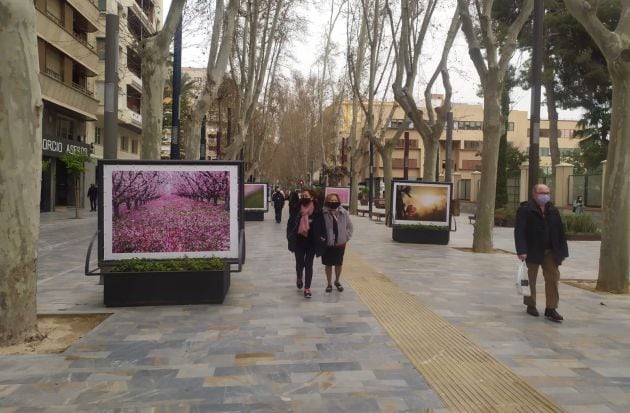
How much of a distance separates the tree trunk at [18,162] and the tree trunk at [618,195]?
7707 millimetres

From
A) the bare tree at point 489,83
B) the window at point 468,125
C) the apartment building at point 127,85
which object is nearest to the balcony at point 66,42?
the apartment building at point 127,85

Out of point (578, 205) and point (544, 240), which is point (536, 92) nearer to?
point (544, 240)

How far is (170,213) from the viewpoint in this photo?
7.28m

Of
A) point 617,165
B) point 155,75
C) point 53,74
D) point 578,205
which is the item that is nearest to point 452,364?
point 617,165

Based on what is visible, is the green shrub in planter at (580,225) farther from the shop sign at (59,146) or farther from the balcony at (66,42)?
the balcony at (66,42)

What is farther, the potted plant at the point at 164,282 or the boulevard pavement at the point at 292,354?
the potted plant at the point at 164,282

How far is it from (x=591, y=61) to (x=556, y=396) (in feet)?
88.8

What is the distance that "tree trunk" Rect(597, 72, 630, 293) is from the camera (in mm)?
8266

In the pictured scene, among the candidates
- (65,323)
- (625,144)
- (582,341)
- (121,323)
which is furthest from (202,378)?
(625,144)

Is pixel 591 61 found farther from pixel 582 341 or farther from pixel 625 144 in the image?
pixel 582 341

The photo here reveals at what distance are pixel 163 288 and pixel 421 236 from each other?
10.4 metres

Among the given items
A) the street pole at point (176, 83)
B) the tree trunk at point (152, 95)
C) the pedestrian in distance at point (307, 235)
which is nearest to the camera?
the pedestrian in distance at point (307, 235)

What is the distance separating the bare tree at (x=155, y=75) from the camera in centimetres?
997

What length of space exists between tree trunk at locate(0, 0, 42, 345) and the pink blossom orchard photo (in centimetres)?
194
